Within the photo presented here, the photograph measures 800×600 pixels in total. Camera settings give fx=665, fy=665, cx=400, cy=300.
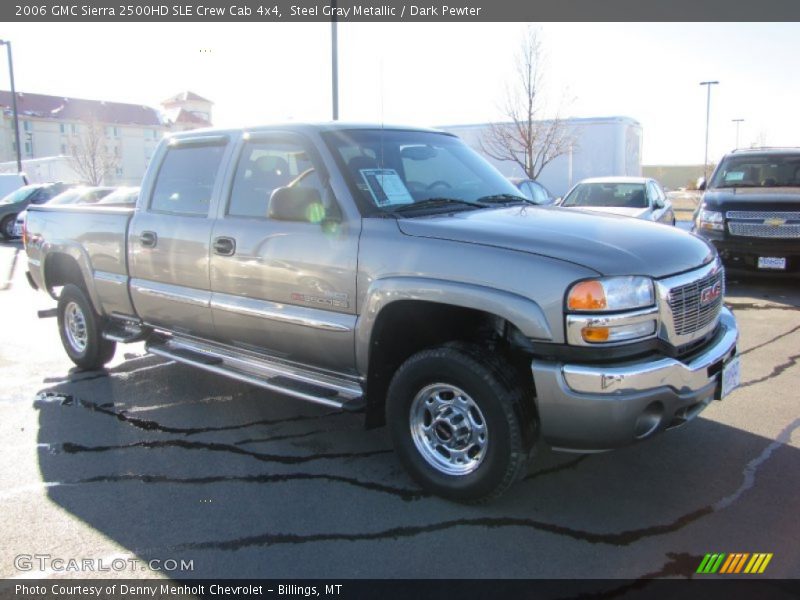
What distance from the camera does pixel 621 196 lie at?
466 inches

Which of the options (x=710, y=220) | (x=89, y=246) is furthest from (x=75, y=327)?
(x=710, y=220)

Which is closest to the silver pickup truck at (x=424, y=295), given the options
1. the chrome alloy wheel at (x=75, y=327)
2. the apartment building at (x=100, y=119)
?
the chrome alloy wheel at (x=75, y=327)

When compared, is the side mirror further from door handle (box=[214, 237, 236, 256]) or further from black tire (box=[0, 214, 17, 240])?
black tire (box=[0, 214, 17, 240])

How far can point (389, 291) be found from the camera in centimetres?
348

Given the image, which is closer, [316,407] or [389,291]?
[389,291]

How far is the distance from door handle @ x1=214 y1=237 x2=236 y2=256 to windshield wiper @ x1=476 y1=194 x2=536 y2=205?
1.61m

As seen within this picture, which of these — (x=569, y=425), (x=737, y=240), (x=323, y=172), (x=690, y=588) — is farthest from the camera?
(x=737, y=240)

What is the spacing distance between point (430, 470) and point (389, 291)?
0.98 metres

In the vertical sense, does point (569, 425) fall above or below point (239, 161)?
below

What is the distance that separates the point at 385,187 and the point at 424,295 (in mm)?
922

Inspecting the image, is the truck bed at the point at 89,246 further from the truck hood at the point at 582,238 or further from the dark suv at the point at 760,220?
the dark suv at the point at 760,220

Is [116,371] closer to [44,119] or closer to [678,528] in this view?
[678,528]

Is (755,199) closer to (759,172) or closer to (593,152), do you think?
(759,172)

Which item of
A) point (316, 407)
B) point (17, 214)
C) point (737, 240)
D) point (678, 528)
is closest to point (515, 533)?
point (678, 528)
